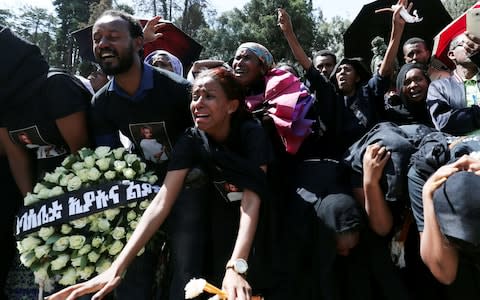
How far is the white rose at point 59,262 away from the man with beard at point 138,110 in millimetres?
428

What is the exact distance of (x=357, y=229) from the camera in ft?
8.58

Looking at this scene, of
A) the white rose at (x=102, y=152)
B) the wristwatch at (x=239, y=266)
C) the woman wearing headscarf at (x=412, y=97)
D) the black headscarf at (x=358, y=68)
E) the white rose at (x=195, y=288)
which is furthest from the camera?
the black headscarf at (x=358, y=68)

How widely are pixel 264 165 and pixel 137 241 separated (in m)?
0.85

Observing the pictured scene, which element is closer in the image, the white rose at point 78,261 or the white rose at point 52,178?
the white rose at point 78,261

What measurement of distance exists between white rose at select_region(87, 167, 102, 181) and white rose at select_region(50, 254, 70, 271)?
51 centimetres

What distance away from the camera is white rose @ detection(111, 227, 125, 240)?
2.72 meters

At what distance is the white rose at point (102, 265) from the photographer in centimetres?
270

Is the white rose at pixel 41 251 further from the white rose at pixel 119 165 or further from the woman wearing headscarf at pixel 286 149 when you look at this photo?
the woman wearing headscarf at pixel 286 149

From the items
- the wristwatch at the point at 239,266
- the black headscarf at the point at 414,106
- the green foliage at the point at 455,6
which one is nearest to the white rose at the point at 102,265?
the wristwatch at the point at 239,266

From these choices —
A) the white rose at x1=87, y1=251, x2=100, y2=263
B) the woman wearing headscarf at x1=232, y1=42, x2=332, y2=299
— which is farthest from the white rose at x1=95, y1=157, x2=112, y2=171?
the woman wearing headscarf at x1=232, y1=42, x2=332, y2=299

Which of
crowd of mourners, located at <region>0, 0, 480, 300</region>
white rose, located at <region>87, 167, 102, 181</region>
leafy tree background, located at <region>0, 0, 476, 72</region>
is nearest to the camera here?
crowd of mourners, located at <region>0, 0, 480, 300</region>

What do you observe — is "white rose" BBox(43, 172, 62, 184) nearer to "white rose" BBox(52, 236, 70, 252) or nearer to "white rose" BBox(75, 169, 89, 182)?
"white rose" BBox(75, 169, 89, 182)

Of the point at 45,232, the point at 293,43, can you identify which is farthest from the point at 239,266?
the point at 293,43

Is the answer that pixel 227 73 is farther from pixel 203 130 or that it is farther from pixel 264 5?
pixel 264 5
